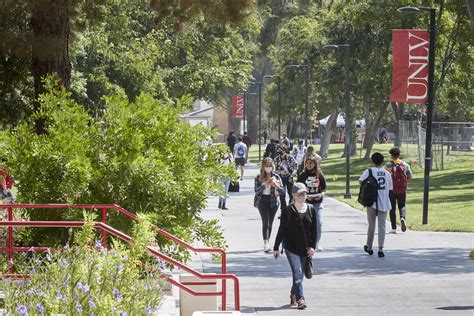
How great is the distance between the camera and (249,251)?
20906 millimetres

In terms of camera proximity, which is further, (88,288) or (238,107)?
(238,107)

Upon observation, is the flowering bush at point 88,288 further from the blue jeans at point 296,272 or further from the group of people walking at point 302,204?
the group of people walking at point 302,204

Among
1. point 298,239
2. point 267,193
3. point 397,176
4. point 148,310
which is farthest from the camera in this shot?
point 397,176

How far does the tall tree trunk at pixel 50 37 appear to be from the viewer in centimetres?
1703

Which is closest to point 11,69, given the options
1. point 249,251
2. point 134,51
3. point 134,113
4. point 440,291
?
point 249,251

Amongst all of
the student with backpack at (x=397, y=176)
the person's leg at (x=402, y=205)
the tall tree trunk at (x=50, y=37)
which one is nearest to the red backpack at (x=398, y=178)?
the student with backpack at (x=397, y=176)

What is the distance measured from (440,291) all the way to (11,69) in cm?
928

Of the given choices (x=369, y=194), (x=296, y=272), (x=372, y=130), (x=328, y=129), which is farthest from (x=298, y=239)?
(x=328, y=129)

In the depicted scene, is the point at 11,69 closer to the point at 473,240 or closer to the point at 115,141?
the point at 115,141

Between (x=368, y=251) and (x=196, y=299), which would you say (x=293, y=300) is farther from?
(x=368, y=251)

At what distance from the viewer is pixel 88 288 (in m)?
7.73

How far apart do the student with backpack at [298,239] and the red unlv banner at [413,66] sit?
596 inches

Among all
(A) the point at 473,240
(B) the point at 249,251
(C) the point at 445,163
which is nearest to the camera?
(B) the point at 249,251

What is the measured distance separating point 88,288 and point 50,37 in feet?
32.7
